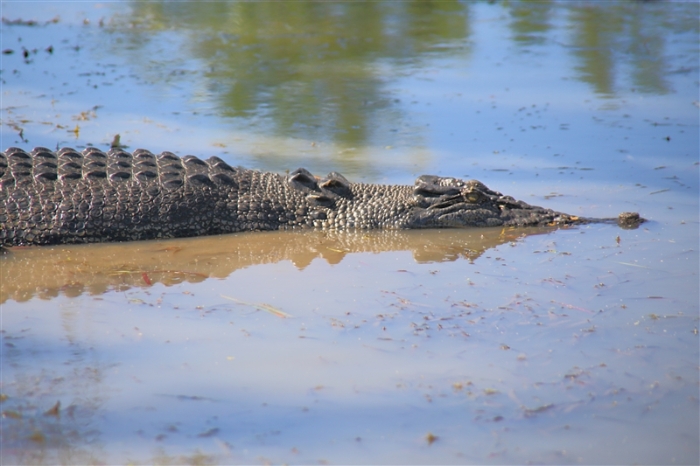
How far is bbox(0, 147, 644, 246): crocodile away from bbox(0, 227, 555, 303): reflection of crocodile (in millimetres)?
115

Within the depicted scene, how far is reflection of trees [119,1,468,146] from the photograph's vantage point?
855 cm

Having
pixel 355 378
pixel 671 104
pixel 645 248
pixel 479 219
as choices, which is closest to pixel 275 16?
pixel 671 104

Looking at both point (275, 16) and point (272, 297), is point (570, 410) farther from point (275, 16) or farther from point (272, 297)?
point (275, 16)

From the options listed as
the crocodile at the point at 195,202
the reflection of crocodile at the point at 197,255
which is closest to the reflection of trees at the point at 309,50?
the crocodile at the point at 195,202

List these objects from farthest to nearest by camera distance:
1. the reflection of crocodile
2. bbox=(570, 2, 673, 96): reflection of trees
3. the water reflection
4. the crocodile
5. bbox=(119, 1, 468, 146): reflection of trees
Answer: bbox=(570, 2, 673, 96): reflection of trees → the water reflection → bbox=(119, 1, 468, 146): reflection of trees → the crocodile → the reflection of crocodile

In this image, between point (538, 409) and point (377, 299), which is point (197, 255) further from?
point (538, 409)

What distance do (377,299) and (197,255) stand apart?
1413mm

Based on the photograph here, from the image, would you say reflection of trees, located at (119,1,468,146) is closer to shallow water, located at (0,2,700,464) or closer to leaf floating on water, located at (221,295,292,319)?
shallow water, located at (0,2,700,464)

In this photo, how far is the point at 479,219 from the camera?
5594 millimetres

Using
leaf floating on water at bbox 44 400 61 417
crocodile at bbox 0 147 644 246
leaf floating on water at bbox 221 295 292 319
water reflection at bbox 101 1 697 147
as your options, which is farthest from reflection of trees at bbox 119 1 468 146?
leaf floating on water at bbox 44 400 61 417

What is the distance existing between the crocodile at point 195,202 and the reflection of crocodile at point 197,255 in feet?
0.38

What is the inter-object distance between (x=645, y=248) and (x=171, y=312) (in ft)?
9.88

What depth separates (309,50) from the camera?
38.7 ft

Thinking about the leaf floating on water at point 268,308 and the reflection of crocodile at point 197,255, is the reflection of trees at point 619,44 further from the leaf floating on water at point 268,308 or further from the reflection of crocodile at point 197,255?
the leaf floating on water at point 268,308
